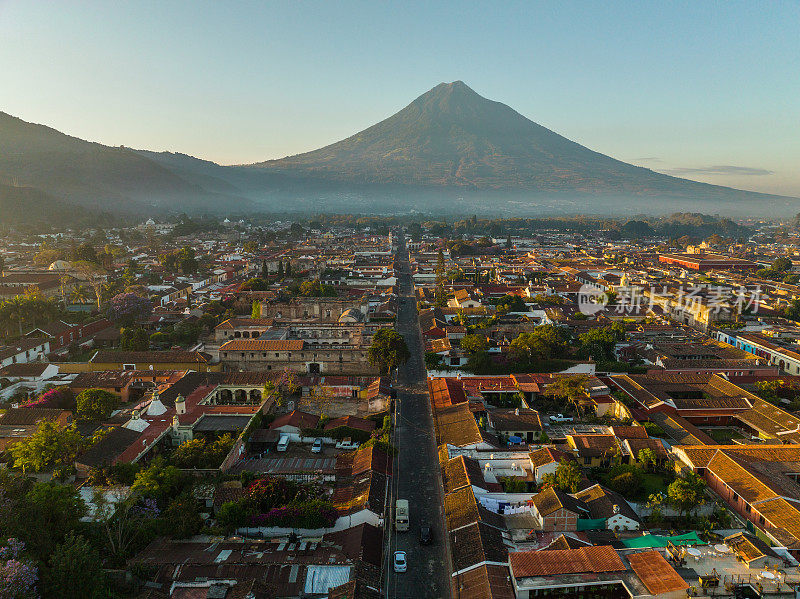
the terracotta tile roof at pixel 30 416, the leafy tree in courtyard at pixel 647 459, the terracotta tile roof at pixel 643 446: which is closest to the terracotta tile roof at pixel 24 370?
the terracotta tile roof at pixel 30 416

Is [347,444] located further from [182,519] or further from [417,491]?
[182,519]

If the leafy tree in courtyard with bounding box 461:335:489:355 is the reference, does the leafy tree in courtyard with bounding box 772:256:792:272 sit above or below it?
above

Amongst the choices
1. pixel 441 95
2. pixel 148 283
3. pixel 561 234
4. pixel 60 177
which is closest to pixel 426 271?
pixel 148 283

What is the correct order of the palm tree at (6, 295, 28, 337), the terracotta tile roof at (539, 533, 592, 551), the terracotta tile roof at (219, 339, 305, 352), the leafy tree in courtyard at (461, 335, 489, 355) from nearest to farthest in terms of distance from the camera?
the terracotta tile roof at (539, 533, 592, 551) < the leafy tree in courtyard at (461, 335, 489, 355) < the terracotta tile roof at (219, 339, 305, 352) < the palm tree at (6, 295, 28, 337)

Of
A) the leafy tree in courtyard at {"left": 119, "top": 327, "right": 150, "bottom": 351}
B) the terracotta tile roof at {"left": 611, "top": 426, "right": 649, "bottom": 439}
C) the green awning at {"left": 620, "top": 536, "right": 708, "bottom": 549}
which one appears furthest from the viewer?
the leafy tree in courtyard at {"left": 119, "top": 327, "right": 150, "bottom": 351}

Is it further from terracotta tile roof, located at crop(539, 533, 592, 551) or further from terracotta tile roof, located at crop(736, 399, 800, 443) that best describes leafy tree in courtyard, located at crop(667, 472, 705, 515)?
terracotta tile roof, located at crop(736, 399, 800, 443)

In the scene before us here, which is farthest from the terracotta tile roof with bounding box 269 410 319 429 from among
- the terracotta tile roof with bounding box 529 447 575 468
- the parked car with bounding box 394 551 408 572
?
the terracotta tile roof with bounding box 529 447 575 468
